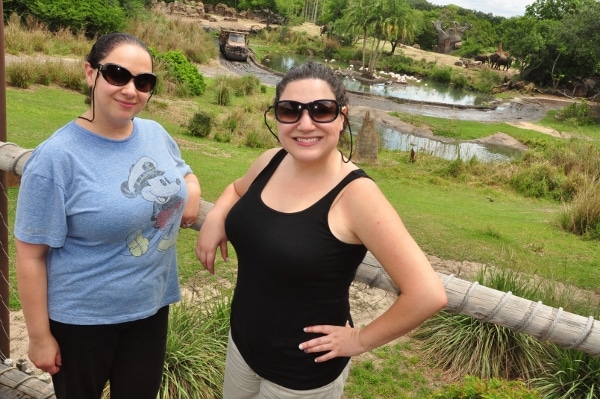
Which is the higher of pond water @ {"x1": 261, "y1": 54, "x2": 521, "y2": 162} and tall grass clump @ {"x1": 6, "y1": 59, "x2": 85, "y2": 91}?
tall grass clump @ {"x1": 6, "y1": 59, "x2": 85, "y2": 91}

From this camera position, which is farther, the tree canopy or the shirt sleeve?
the tree canopy

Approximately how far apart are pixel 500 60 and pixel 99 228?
4804 cm

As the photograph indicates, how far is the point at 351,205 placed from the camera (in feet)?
4.73

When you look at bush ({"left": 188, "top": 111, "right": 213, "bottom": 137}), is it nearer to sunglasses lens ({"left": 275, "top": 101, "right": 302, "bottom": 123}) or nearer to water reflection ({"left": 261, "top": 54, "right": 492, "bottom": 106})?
sunglasses lens ({"left": 275, "top": 101, "right": 302, "bottom": 123})

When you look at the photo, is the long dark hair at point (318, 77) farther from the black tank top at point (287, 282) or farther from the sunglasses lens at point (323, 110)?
the black tank top at point (287, 282)

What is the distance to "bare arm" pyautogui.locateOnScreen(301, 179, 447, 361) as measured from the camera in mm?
1396

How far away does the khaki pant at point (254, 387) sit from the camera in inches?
64.0

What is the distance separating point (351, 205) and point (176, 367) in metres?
2.00

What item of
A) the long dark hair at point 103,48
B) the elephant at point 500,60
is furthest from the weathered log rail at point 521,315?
the elephant at point 500,60

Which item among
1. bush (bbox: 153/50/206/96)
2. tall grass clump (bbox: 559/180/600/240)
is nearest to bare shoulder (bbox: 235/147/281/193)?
tall grass clump (bbox: 559/180/600/240)

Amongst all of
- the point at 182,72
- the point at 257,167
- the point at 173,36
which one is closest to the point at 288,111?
the point at 257,167

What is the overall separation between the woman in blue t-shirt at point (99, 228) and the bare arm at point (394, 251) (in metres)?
0.64

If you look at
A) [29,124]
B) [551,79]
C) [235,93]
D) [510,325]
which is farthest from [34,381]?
[551,79]

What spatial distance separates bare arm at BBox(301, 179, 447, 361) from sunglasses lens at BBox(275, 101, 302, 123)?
255 millimetres
